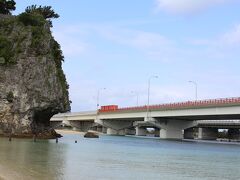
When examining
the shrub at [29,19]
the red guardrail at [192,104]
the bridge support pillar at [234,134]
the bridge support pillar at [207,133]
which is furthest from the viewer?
the bridge support pillar at [234,134]

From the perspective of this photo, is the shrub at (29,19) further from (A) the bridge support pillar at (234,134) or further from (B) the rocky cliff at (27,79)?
(A) the bridge support pillar at (234,134)

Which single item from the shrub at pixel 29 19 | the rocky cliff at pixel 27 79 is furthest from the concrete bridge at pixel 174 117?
the shrub at pixel 29 19

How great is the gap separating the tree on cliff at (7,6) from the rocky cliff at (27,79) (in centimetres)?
1299

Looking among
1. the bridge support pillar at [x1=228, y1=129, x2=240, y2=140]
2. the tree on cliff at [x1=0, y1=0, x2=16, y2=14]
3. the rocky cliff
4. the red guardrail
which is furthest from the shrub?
the bridge support pillar at [x1=228, y1=129, x2=240, y2=140]

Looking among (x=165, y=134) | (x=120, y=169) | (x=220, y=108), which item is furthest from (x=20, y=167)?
(x=165, y=134)

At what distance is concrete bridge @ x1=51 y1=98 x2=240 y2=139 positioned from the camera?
309ft

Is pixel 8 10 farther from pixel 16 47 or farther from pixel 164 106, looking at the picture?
pixel 164 106

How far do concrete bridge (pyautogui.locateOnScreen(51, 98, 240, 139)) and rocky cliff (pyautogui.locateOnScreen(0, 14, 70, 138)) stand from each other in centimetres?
2968

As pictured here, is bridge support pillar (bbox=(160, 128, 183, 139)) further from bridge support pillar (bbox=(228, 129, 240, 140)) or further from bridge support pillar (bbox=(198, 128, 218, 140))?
bridge support pillar (bbox=(228, 129, 240, 140))

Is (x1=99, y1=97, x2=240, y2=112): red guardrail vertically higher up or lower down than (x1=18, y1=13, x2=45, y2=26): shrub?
lower down

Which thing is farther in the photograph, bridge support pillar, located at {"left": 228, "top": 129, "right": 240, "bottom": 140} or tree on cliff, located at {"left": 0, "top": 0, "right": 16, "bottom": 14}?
bridge support pillar, located at {"left": 228, "top": 129, "right": 240, "bottom": 140}

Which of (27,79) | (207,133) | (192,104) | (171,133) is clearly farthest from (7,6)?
(207,133)

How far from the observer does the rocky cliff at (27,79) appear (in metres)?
78.4

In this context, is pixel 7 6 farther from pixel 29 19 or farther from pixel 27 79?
pixel 27 79
